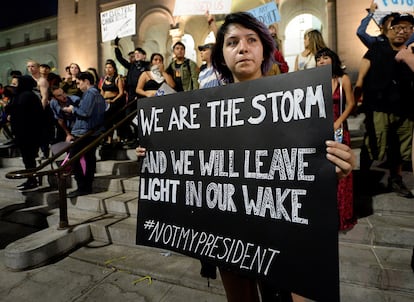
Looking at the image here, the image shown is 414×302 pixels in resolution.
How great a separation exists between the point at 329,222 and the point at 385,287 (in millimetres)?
1666

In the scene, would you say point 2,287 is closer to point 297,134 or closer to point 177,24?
point 297,134

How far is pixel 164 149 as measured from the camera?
4.96 ft

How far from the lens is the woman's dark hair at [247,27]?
1.35m

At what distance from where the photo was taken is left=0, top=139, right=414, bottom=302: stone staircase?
222 centimetres

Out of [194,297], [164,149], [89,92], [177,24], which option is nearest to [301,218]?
[164,149]

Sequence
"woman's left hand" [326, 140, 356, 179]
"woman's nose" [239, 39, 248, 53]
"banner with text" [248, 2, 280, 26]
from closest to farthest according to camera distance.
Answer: "woman's left hand" [326, 140, 356, 179] → "woman's nose" [239, 39, 248, 53] → "banner with text" [248, 2, 280, 26]

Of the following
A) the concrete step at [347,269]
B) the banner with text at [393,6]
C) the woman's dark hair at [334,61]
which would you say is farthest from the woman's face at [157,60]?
the banner with text at [393,6]

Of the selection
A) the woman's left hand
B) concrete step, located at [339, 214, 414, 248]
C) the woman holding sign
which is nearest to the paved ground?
the woman holding sign

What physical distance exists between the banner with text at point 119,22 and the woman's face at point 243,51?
4772 millimetres

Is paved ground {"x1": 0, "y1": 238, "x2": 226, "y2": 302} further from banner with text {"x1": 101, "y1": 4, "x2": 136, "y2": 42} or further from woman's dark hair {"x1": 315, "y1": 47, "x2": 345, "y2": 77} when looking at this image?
banner with text {"x1": 101, "y1": 4, "x2": 136, "y2": 42}

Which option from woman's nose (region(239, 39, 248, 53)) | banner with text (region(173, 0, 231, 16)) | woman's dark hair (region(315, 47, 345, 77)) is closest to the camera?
woman's nose (region(239, 39, 248, 53))

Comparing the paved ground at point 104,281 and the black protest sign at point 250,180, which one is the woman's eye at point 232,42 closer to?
the black protest sign at point 250,180

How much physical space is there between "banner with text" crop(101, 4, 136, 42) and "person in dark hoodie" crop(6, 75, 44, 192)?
187 cm

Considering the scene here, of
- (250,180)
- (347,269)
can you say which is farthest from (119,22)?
(347,269)
